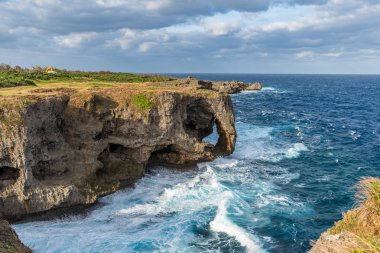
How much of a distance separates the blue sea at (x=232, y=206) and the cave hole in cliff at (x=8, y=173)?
11.9ft

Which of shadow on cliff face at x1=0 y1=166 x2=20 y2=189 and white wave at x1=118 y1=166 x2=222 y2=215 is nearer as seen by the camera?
shadow on cliff face at x1=0 y1=166 x2=20 y2=189

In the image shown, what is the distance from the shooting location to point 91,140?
3262 centimetres

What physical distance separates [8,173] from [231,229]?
16429 millimetres

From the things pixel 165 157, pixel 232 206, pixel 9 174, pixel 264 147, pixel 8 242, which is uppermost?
pixel 8 242

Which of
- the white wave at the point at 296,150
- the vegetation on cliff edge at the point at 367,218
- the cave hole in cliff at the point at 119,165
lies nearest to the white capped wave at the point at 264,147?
the white wave at the point at 296,150

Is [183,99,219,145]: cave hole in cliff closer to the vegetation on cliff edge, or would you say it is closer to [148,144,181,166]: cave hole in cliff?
[148,144,181,166]: cave hole in cliff

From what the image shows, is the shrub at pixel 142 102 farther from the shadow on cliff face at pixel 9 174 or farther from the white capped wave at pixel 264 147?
the white capped wave at pixel 264 147

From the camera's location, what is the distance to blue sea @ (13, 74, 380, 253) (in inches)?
958

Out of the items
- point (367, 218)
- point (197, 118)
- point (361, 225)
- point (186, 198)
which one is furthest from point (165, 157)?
point (367, 218)

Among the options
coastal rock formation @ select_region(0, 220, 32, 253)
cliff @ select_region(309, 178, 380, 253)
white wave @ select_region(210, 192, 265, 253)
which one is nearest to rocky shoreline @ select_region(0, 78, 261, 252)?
white wave @ select_region(210, 192, 265, 253)

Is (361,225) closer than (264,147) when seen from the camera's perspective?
Yes

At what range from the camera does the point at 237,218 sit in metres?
27.8

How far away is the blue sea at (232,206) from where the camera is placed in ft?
79.8

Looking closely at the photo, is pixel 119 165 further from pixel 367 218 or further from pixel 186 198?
pixel 367 218
